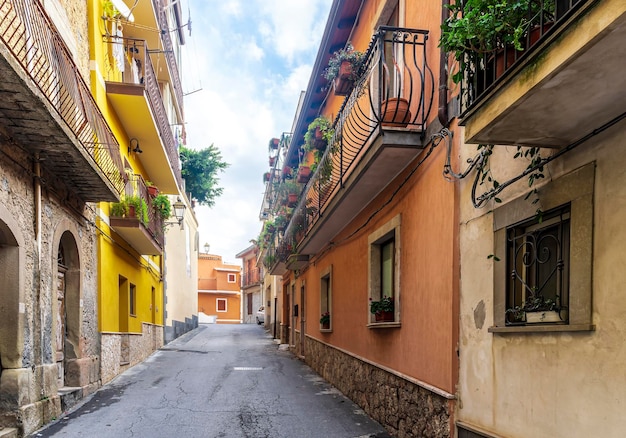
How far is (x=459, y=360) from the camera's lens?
15.0 feet

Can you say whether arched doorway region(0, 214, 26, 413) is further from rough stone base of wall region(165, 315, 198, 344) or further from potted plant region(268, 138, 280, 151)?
potted plant region(268, 138, 280, 151)

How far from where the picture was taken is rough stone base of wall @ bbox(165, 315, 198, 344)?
1862 cm

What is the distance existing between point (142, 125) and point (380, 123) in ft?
25.1

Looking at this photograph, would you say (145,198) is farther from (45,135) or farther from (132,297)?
(45,135)

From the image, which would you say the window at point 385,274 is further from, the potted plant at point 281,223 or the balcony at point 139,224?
the potted plant at point 281,223

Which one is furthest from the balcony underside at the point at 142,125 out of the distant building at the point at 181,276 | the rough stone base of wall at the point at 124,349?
the rough stone base of wall at the point at 124,349

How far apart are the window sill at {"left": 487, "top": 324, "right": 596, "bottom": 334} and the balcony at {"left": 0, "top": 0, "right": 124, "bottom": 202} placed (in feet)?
16.0

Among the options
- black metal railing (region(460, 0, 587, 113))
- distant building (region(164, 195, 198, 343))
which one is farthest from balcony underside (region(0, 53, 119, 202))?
distant building (region(164, 195, 198, 343))

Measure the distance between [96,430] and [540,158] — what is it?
642 cm

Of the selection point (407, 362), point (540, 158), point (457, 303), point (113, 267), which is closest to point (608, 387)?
point (540, 158)

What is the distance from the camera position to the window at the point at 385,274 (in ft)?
20.8

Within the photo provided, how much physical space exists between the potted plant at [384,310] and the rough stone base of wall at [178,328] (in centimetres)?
1364

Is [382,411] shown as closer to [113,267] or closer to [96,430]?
[96,430]

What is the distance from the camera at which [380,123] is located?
17.4 feet
